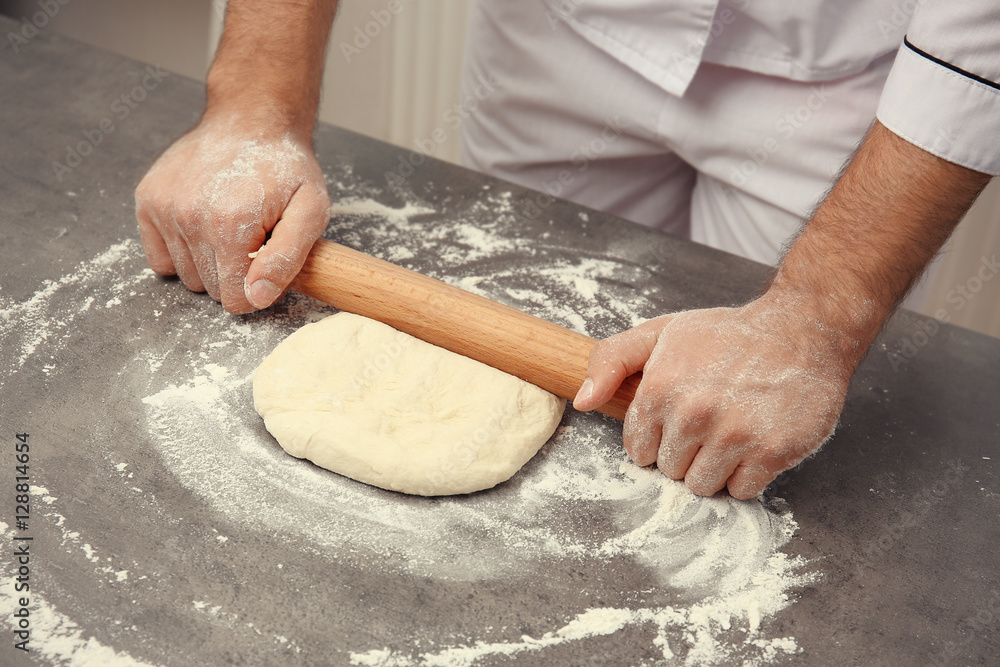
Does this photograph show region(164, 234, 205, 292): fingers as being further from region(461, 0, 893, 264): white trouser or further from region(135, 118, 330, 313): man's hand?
region(461, 0, 893, 264): white trouser

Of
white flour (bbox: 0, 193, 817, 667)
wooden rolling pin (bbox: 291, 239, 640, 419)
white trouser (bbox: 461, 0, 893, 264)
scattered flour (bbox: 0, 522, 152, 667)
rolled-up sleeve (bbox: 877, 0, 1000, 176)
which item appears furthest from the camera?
white trouser (bbox: 461, 0, 893, 264)

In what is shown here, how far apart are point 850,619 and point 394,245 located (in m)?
1.18

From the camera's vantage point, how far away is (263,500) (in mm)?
1221

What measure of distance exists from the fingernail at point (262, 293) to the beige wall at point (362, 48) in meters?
2.33

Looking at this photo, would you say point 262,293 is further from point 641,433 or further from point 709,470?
point 709,470

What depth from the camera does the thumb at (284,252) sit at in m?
1.45

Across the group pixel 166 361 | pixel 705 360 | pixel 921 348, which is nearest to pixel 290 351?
pixel 166 361

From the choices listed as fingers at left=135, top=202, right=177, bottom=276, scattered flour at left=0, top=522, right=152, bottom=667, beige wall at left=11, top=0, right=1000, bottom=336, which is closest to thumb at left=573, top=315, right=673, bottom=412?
scattered flour at left=0, top=522, right=152, bottom=667

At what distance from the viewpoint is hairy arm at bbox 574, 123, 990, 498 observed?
47.6 inches

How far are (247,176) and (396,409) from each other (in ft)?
1.82

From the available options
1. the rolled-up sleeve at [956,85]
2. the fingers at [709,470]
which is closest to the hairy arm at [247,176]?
Answer: the fingers at [709,470]

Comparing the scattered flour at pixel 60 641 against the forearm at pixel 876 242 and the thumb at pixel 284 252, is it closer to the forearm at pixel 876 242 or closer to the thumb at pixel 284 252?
the thumb at pixel 284 252

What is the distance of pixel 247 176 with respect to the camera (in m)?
1.49

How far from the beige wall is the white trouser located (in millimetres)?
1364
